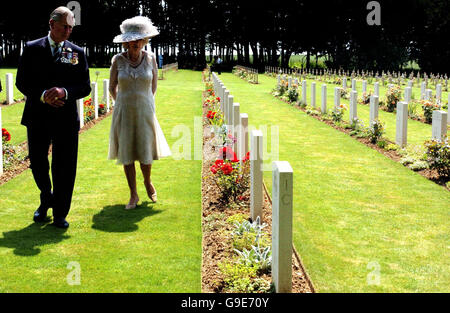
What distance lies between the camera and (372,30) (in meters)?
67.8

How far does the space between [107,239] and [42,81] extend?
1.80 metres

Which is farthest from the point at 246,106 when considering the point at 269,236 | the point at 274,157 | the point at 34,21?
the point at 34,21

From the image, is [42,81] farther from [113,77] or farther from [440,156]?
[440,156]

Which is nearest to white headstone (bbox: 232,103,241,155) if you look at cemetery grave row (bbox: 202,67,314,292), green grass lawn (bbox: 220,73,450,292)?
cemetery grave row (bbox: 202,67,314,292)

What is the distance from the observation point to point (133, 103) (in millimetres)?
6730

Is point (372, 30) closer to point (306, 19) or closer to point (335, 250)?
point (306, 19)

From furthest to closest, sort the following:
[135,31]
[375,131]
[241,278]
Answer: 1. [375,131]
2. [135,31]
3. [241,278]

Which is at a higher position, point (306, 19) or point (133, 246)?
point (306, 19)

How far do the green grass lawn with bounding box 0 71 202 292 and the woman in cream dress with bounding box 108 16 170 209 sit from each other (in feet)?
2.34

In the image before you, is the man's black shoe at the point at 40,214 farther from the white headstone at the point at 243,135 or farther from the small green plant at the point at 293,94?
the small green plant at the point at 293,94

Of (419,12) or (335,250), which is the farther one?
(419,12)

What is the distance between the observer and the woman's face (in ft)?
21.3

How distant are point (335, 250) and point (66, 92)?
3222 millimetres

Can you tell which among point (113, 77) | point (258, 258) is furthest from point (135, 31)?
point (258, 258)
